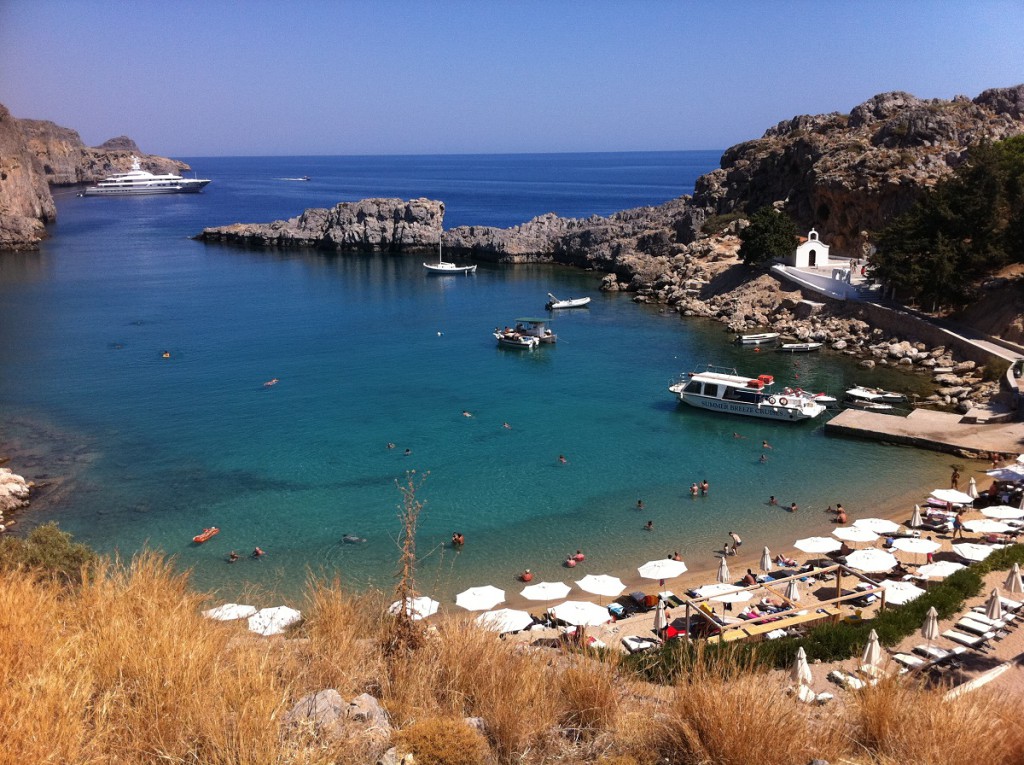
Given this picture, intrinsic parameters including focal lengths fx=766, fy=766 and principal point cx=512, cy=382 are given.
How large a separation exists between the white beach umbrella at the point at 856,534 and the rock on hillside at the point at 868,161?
3809cm

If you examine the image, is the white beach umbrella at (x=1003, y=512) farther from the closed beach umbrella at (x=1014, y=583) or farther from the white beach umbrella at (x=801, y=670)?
the white beach umbrella at (x=801, y=670)

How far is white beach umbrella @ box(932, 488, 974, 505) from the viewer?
21.3m

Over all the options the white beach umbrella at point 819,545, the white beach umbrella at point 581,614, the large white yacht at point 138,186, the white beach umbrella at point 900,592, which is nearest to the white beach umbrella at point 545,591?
the white beach umbrella at point 581,614

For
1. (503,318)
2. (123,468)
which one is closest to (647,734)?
(123,468)

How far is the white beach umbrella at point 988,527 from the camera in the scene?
18969mm

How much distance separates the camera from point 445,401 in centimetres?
3522

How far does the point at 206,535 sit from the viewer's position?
22.2 meters

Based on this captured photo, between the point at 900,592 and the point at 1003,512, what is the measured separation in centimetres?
632

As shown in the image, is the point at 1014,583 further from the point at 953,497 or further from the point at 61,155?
the point at 61,155

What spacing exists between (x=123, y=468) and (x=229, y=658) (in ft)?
72.8

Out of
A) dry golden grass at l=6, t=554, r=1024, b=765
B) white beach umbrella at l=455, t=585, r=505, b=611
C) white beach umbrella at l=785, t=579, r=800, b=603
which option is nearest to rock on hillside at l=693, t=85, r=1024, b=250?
white beach umbrella at l=785, t=579, r=800, b=603

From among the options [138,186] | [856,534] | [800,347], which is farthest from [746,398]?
[138,186]

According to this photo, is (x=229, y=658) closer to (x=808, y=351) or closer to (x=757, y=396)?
(x=757, y=396)

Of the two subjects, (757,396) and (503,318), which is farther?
(503,318)
